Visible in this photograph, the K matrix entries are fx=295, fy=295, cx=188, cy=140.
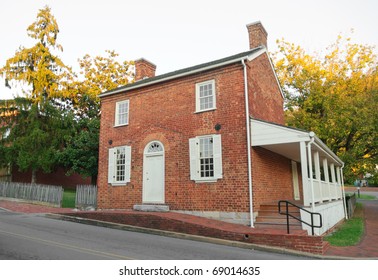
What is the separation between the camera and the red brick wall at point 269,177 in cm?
1135

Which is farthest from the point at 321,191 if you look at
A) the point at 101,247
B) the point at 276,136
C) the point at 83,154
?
the point at 83,154

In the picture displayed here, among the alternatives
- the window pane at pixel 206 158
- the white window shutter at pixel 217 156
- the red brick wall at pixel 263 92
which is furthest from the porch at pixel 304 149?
the window pane at pixel 206 158

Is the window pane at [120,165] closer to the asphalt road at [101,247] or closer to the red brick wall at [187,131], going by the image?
the red brick wall at [187,131]

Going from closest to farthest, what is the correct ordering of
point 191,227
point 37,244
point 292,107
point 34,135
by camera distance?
1. point 37,244
2. point 191,227
3. point 34,135
4. point 292,107

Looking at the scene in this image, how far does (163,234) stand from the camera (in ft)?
33.2

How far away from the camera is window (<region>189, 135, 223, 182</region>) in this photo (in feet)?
38.7

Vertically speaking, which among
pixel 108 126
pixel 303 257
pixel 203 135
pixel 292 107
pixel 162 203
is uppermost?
pixel 292 107

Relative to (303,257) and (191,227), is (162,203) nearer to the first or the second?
(191,227)

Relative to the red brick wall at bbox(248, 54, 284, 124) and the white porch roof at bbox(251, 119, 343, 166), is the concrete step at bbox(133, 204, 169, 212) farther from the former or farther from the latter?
the red brick wall at bbox(248, 54, 284, 124)

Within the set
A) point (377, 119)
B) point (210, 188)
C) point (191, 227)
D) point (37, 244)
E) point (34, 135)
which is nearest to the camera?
point (37, 244)

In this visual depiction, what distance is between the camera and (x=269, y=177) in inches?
500

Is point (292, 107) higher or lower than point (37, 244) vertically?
higher

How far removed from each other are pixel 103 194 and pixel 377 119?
56.2ft
